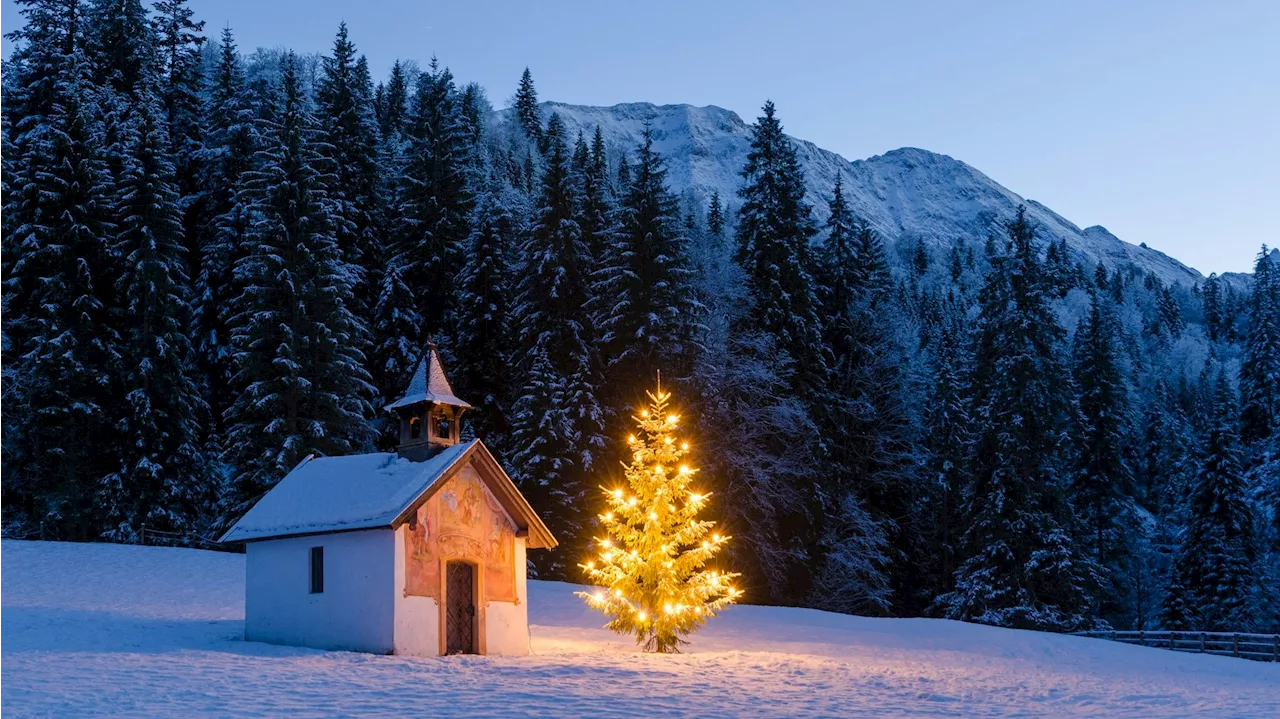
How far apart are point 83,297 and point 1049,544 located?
3854 centimetres

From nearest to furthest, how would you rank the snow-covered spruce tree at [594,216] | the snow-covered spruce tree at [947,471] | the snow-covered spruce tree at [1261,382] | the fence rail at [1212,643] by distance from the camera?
the fence rail at [1212,643], the snow-covered spruce tree at [594,216], the snow-covered spruce tree at [947,471], the snow-covered spruce tree at [1261,382]

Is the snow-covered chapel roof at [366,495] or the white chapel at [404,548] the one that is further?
the snow-covered chapel roof at [366,495]

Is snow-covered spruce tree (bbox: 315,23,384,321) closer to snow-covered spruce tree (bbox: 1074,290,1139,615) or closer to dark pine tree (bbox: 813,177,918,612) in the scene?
dark pine tree (bbox: 813,177,918,612)

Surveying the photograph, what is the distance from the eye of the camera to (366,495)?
86.7 ft

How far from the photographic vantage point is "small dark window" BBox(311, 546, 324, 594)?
26109mm

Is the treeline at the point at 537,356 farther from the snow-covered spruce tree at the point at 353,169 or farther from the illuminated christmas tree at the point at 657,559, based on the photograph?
the illuminated christmas tree at the point at 657,559

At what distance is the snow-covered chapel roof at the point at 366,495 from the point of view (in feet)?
83.9

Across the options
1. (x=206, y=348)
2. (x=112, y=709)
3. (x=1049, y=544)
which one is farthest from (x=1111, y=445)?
(x=112, y=709)

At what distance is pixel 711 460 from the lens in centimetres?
4184

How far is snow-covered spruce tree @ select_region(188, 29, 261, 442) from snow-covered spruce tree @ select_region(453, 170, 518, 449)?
942cm

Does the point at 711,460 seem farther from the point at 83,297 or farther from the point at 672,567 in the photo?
the point at 83,297

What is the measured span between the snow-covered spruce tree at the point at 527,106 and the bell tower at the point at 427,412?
272ft

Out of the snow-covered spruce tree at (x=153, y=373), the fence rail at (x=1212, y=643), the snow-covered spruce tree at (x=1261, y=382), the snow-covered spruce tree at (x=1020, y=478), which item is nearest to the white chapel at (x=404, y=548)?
the snow-covered spruce tree at (x=153, y=373)

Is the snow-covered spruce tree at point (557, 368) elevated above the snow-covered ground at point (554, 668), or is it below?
above
